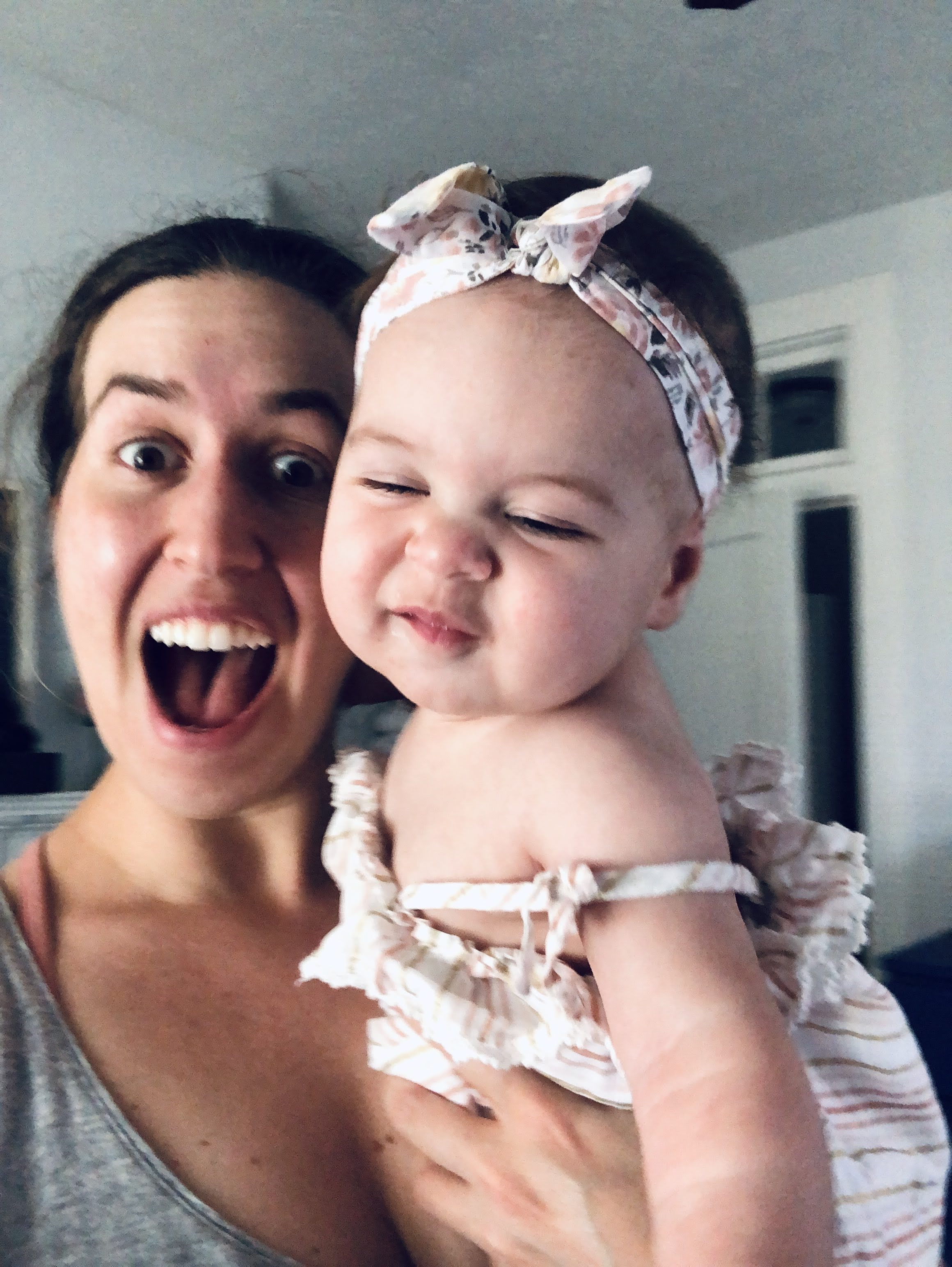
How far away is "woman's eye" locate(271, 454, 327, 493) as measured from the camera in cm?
82

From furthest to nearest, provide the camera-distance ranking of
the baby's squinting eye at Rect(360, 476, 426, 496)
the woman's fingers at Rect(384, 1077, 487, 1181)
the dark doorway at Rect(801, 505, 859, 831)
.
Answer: the dark doorway at Rect(801, 505, 859, 831) < the woman's fingers at Rect(384, 1077, 487, 1181) < the baby's squinting eye at Rect(360, 476, 426, 496)

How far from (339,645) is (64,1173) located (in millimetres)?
464

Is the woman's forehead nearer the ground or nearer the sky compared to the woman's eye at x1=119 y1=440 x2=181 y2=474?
nearer the sky

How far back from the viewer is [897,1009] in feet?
2.35

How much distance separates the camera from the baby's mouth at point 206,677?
2.77 feet

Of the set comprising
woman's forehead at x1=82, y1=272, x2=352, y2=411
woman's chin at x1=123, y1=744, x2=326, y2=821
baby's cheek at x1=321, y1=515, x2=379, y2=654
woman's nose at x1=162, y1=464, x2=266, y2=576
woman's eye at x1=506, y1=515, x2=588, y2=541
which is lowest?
woman's chin at x1=123, y1=744, x2=326, y2=821

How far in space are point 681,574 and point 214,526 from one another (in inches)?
15.6

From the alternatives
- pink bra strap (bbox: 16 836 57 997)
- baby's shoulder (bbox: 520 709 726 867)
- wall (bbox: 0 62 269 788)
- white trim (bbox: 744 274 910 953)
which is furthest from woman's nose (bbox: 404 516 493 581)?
white trim (bbox: 744 274 910 953)

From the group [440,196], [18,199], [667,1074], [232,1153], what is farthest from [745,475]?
[18,199]

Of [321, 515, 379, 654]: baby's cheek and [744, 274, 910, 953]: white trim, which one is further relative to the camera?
[744, 274, 910, 953]: white trim

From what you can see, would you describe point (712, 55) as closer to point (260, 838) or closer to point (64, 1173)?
point (260, 838)

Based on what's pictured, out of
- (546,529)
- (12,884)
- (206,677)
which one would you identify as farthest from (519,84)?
(12,884)

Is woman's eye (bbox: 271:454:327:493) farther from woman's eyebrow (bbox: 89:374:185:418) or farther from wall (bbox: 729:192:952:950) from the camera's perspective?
wall (bbox: 729:192:952:950)

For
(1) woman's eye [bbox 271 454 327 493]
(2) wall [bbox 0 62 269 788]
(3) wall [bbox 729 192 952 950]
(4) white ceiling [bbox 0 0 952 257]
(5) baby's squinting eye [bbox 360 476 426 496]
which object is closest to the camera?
(5) baby's squinting eye [bbox 360 476 426 496]
